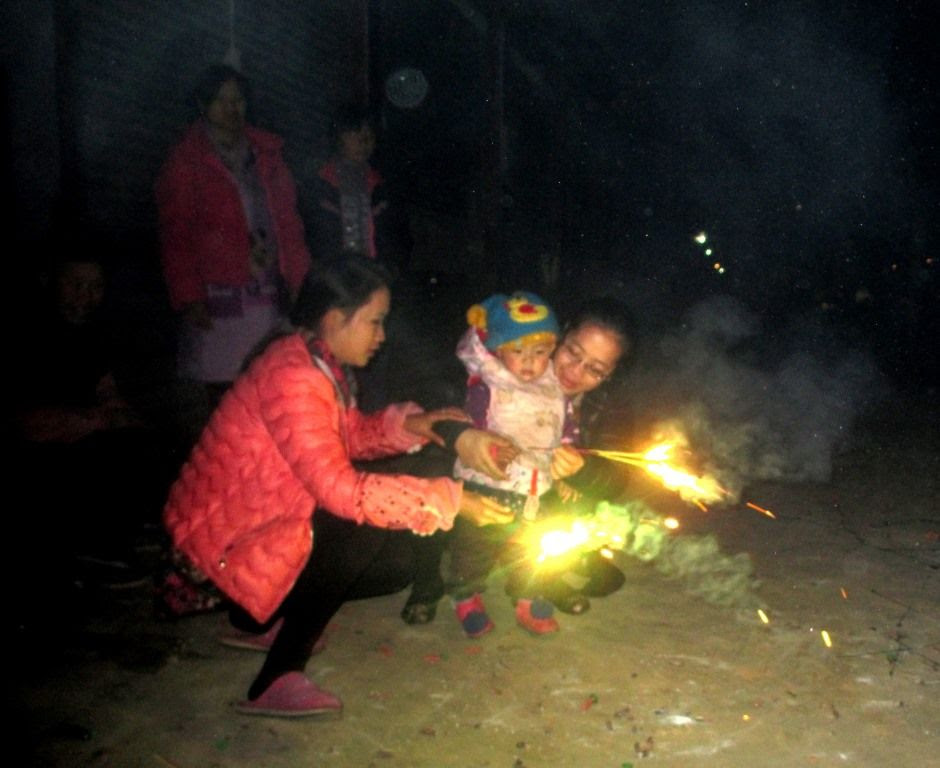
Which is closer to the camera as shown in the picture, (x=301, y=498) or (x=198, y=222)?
(x=301, y=498)

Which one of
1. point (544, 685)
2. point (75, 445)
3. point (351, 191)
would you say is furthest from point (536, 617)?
point (351, 191)

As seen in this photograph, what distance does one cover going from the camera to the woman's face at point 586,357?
391 centimetres

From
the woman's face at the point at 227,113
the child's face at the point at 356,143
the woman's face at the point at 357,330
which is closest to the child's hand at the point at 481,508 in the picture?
the woman's face at the point at 357,330

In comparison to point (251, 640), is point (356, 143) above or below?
above

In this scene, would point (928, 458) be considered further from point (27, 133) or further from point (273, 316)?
point (27, 133)

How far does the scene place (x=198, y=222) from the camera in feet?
15.1

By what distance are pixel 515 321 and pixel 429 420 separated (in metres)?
0.59

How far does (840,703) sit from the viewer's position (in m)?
3.18

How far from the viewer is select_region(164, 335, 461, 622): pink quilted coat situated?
9.36ft

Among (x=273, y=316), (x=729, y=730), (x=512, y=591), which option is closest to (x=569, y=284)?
(x=273, y=316)

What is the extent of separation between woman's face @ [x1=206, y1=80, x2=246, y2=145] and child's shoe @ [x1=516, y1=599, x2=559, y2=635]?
296 centimetres

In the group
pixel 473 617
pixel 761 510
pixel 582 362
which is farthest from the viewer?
pixel 761 510

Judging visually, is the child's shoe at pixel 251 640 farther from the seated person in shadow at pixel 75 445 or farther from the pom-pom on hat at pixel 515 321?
the pom-pom on hat at pixel 515 321

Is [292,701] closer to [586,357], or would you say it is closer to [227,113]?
[586,357]
